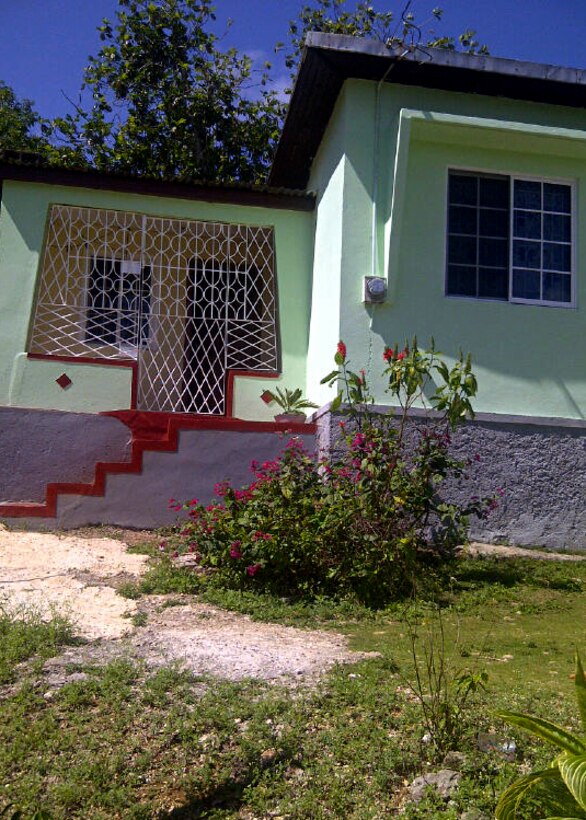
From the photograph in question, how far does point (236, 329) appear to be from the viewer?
10.1 metres

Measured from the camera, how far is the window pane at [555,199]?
9148 millimetres

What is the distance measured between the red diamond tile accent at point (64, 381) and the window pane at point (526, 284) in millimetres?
4721

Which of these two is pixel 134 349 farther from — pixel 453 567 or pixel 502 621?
pixel 502 621

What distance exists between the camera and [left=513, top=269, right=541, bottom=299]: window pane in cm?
902

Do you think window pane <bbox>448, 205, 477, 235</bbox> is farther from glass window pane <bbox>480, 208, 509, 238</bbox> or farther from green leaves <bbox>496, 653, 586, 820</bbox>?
green leaves <bbox>496, 653, 586, 820</bbox>

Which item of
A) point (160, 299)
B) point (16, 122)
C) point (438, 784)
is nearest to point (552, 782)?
point (438, 784)

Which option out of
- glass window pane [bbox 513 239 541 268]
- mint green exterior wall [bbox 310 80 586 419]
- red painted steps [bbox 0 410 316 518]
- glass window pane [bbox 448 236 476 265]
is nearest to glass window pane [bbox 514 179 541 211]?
mint green exterior wall [bbox 310 80 586 419]

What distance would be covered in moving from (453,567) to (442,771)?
11.4ft

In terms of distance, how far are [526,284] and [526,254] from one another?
0.31 metres

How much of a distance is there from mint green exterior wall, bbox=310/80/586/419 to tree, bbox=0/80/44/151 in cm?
883

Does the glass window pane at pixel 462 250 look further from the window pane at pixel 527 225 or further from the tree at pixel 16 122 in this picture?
the tree at pixel 16 122

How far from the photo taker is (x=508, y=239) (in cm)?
906

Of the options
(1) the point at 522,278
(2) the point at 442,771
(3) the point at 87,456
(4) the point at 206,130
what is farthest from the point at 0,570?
(4) the point at 206,130

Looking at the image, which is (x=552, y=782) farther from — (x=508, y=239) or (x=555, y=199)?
Result: (x=555, y=199)
